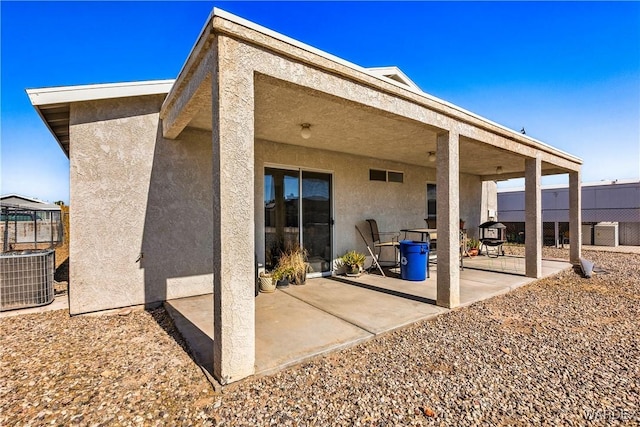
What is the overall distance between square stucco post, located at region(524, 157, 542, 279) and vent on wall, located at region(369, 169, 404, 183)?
2.83 metres

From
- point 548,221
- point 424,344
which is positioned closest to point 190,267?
point 424,344

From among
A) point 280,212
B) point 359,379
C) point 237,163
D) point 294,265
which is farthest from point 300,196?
point 359,379

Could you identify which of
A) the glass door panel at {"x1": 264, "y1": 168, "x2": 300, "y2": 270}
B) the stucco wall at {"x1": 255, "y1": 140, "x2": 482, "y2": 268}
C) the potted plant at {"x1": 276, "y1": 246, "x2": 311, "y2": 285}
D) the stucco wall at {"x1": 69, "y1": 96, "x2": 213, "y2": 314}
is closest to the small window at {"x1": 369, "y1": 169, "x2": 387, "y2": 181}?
the stucco wall at {"x1": 255, "y1": 140, "x2": 482, "y2": 268}

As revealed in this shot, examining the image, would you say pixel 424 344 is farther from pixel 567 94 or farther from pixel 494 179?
pixel 494 179

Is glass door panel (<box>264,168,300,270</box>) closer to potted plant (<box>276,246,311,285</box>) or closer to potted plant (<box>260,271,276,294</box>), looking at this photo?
potted plant (<box>276,246,311,285</box>)

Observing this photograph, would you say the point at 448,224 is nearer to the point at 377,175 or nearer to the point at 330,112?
the point at 330,112

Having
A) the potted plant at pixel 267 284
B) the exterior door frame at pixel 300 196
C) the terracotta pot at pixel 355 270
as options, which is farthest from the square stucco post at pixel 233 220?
the terracotta pot at pixel 355 270

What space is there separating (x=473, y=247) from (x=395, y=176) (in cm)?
430

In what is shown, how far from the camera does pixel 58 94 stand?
12.2ft

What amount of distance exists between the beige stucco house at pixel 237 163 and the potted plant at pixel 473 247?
10.8ft

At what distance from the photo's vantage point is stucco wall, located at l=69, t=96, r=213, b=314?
13.1ft

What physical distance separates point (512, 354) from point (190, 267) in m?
4.53

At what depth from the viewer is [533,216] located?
6059 mm

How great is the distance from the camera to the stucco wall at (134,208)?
4.00m
